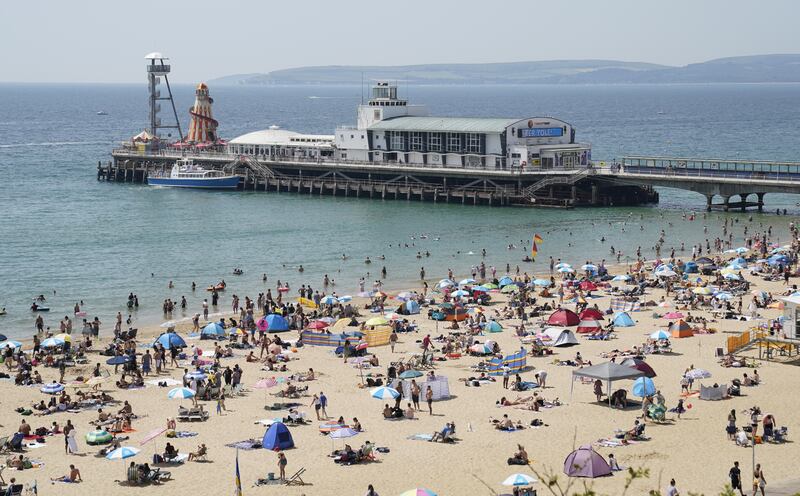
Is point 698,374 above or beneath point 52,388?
above

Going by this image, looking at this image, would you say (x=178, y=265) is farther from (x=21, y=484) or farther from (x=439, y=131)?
(x=21, y=484)

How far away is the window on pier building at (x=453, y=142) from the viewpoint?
273 ft

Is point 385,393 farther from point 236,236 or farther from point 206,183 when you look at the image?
point 206,183

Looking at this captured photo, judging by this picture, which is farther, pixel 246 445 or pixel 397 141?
pixel 397 141

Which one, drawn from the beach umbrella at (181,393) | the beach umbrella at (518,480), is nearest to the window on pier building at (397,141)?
the beach umbrella at (181,393)

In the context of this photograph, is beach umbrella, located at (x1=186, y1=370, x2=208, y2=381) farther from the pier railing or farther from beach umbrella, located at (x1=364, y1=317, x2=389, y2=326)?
the pier railing

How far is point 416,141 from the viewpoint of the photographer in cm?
8575

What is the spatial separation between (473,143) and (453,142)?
1.75m

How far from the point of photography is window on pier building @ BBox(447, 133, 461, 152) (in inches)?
3275

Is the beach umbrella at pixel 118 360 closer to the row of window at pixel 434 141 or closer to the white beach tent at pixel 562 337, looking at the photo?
the white beach tent at pixel 562 337

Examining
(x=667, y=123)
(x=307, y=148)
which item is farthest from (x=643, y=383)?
(x=667, y=123)

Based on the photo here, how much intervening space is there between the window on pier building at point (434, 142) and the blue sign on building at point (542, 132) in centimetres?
610

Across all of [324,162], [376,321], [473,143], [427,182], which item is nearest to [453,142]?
[473,143]

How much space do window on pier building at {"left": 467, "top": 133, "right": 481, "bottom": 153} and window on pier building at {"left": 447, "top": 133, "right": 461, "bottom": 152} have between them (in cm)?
80
